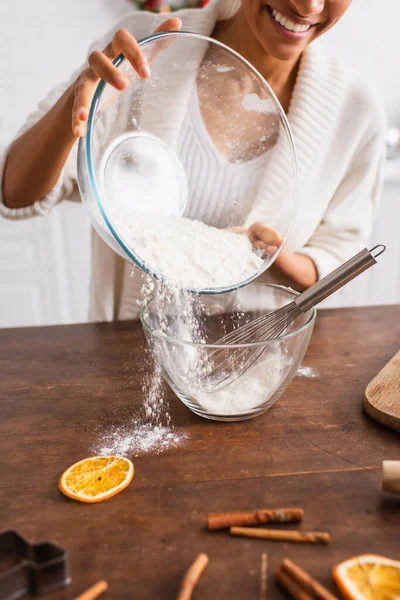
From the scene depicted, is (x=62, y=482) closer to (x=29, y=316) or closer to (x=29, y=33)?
(x=29, y=316)

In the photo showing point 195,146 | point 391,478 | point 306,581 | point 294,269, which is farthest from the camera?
point 294,269

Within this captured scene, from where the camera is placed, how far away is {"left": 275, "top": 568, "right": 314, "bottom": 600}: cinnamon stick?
511 millimetres

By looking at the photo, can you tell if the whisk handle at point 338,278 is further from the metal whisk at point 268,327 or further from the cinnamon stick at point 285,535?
the cinnamon stick at point 285,535

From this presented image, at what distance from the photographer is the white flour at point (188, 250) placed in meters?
0.79

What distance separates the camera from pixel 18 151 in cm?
108

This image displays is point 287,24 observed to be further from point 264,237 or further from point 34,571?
point 34,571

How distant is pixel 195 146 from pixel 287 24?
26 cm

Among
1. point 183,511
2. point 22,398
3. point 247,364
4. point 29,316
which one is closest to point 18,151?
point 22,398

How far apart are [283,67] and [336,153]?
0.22m

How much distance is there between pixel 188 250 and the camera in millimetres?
831

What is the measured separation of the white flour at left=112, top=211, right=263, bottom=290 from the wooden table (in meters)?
0.20

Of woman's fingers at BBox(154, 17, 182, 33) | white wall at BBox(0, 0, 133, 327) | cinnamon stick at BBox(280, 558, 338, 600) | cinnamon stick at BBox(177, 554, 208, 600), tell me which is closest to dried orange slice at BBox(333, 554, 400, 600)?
cinnamon stick at BBox(280, 558, 338, 600)

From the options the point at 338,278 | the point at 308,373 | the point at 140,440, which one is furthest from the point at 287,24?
the point at 140,440

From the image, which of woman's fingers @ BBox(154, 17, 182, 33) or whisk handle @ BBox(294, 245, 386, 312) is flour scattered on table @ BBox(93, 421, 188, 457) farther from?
woman's fingers @ BBox(154, 17, 182, 33)
